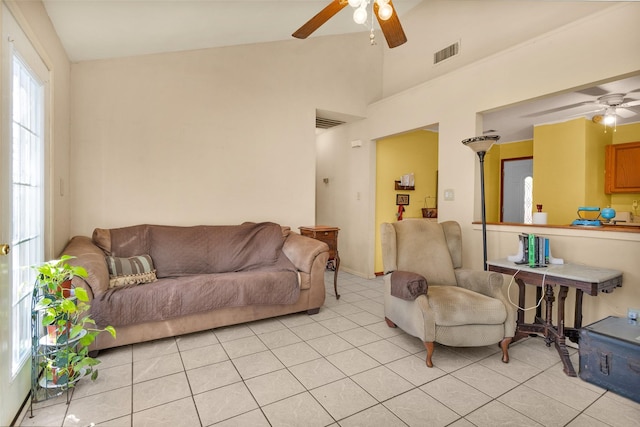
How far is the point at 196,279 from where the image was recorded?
2.68 meters

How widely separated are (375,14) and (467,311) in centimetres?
205

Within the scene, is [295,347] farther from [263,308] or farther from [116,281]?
[116,281]

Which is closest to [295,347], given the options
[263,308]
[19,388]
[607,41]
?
[263,308]

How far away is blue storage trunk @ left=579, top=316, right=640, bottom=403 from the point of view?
73.2 inches

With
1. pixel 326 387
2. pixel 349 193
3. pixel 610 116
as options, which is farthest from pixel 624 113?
pixel 326 387

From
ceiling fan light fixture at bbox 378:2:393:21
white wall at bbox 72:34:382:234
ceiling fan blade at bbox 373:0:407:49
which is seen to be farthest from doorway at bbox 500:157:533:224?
ceiling fan light fixture at bbox 378:2:393:21

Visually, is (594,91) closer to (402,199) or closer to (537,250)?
(537,250)

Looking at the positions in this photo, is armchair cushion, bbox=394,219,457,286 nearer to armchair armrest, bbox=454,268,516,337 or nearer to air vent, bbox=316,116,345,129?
armchair armrest, bbox=454,268,516,337

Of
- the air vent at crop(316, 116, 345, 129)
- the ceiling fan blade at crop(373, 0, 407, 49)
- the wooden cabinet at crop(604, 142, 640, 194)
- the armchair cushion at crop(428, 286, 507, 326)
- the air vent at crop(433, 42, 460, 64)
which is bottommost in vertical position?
the armchair cushion at crop(428, 286, 507, 326)

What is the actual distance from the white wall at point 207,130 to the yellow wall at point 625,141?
4.00 metres

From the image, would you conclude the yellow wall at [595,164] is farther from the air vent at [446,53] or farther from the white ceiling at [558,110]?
the air vent at [446,53]

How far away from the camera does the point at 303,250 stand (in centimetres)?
321

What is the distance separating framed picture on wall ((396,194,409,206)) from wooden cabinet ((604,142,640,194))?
3000 millimetres

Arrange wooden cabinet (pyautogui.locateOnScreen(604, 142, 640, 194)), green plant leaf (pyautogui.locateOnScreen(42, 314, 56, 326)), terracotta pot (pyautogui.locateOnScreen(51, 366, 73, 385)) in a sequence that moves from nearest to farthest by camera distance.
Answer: green plant leaf (pyautogui.locateOnScreen(42, 314, 56, 326)) < terracotta pot (pyautogui.locateOnScreen(51, 366, 73, 385)) < wooden cabinet (pyautogui.locateOnScreen(604, 142, 640, 194))
